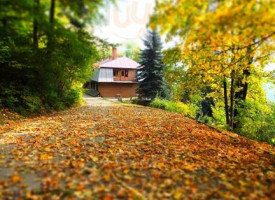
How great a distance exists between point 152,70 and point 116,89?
462 inches

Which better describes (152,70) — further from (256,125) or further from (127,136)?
(127,136)

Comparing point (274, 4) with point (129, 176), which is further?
point (129, 176)

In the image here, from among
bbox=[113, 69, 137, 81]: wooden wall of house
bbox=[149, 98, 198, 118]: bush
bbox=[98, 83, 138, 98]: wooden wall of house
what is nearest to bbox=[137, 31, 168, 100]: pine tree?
bbox=[149, 98, 198, 118]: bush

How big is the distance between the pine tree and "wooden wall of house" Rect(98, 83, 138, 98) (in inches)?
385

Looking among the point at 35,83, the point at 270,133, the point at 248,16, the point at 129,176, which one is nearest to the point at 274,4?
the point at 248,16

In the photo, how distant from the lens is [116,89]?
37.9 metres

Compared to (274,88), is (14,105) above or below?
below

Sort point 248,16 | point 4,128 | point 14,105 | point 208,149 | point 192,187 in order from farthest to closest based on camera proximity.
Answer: point 14,105, point 4,128, point 208,149, point 192,187, point 248,16

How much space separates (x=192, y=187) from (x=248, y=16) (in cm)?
301

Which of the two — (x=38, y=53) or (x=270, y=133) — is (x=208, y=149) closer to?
(x=270, y=133)

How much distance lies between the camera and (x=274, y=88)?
16.8 m

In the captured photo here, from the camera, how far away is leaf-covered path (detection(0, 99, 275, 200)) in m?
3.63

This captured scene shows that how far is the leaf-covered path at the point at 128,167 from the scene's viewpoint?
143 inches

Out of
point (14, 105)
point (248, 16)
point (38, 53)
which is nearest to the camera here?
point (248, 16)
